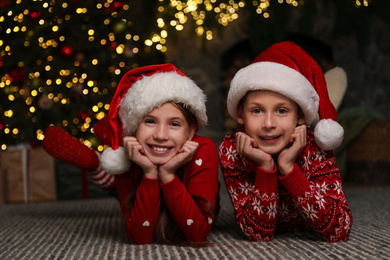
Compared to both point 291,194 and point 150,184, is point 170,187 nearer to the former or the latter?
point 150,184

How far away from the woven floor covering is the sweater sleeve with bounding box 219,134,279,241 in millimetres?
38

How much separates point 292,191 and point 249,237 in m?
0.16

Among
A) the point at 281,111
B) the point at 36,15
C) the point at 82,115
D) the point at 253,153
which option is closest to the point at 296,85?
the point at 281,111

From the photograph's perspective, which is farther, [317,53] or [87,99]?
[317,53]

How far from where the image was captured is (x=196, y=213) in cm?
94

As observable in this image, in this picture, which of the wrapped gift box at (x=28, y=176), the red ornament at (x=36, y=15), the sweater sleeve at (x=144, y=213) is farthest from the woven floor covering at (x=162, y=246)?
the red ornament at (x=36, y=15)

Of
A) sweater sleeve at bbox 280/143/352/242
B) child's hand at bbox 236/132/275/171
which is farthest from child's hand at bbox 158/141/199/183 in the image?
sweater sleeve at bbox 280/143/352/242

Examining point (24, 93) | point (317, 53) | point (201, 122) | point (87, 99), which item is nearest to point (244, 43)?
point (317, 53)

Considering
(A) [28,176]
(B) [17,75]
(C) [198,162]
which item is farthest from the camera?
(B) [17,75]

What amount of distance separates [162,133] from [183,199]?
0.49ft

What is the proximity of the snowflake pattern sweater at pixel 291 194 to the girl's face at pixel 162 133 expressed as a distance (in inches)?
5.1

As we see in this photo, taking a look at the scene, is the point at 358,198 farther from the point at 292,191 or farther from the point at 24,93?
the point at 24,93

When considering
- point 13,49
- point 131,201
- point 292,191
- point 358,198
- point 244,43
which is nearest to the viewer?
point 292,191

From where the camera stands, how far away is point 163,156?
93 cm
